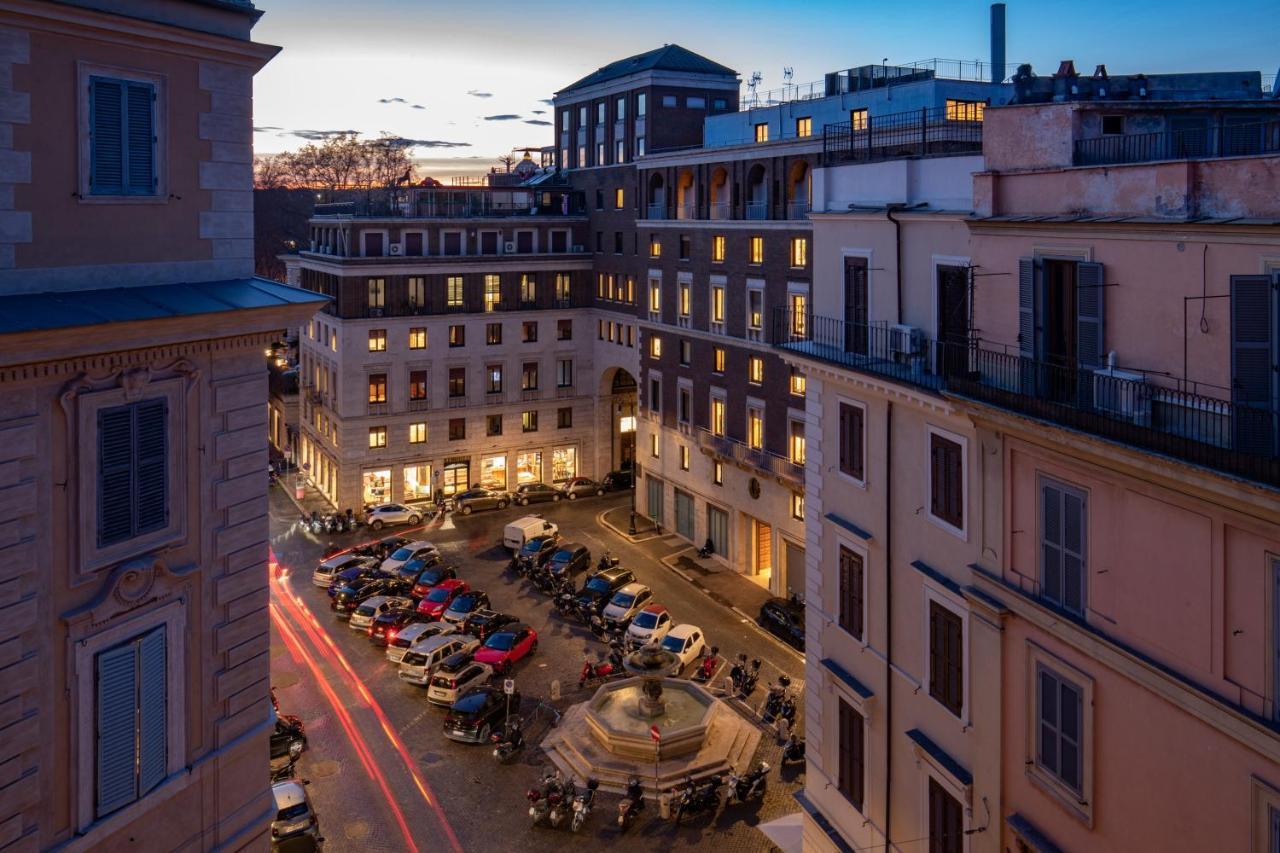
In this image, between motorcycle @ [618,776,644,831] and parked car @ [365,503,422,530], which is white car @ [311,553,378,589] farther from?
motorcycle @ [618,776,644,831]

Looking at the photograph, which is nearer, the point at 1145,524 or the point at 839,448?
the point at 1145,524

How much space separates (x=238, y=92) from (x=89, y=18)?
220 cm

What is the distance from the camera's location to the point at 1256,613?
43.2 ft

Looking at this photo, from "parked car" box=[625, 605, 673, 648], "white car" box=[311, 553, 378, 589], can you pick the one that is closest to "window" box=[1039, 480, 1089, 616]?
"parked car" box=[625, 605, 673, 648]

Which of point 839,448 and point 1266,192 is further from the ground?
point 1266,192

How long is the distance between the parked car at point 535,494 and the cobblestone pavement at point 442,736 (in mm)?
9427

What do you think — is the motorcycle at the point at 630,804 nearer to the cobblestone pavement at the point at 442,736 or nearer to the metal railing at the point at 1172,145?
the cobblestone pavement at the point at 442,736

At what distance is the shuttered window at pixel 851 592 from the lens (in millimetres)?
23344

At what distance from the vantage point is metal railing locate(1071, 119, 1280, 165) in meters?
16.0

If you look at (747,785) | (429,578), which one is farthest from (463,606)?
(747,785)

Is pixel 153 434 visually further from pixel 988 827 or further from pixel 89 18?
pixel 988 827

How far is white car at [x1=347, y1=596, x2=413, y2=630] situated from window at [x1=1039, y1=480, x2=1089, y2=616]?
34.4 metres

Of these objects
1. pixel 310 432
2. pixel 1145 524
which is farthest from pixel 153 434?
pixel 310 432

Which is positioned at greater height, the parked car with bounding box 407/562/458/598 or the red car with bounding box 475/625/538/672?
the parked car with bounding box 407/562/458/598
